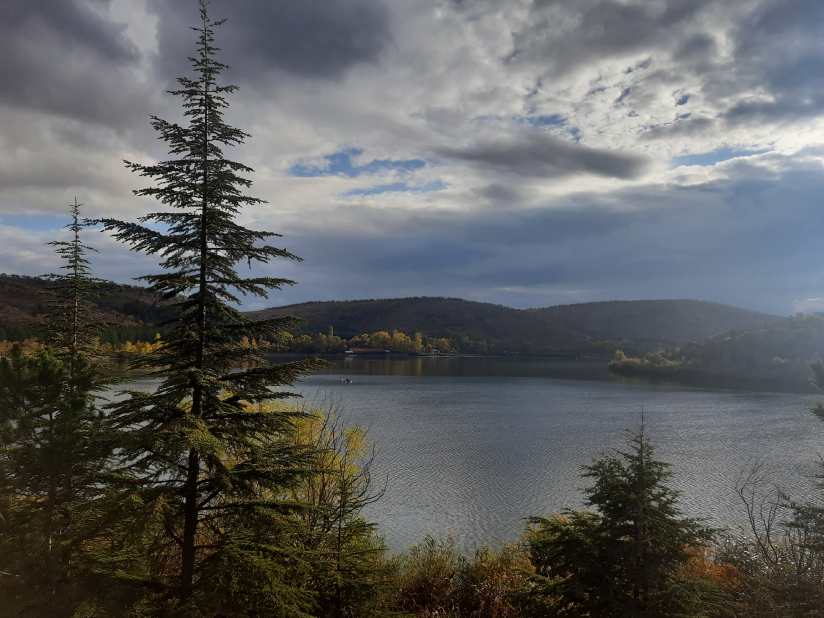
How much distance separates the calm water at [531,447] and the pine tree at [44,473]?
12.9 metres

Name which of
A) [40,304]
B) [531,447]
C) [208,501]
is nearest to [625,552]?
[208,501]

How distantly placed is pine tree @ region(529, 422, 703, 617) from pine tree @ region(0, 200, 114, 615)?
776 cm

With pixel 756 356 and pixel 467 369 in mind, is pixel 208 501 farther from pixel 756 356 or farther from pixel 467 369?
pixel 756 356

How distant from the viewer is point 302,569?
7.65m

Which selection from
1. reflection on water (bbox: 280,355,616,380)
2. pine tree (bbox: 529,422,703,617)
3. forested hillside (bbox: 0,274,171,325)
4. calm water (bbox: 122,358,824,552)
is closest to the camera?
pine tree (bbox: 529,422,703,617)

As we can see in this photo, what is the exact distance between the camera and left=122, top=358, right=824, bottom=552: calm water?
2378 centimetres

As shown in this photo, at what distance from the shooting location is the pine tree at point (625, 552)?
8125 mm

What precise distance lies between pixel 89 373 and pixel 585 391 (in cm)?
7674

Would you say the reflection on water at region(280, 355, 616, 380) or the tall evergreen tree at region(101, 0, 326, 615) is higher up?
the tall evergreen tree at region(101, 0, 326, 615)

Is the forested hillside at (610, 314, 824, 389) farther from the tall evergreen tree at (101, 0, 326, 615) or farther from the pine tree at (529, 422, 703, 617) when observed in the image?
the tall evergreen tree at (101, 0, 326, 615)

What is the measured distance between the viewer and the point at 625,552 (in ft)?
27.1

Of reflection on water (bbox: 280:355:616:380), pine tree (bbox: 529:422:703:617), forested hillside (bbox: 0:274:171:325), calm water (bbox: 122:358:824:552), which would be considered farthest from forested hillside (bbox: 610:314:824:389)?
forested hillside (bbox: 0:274:171:325)

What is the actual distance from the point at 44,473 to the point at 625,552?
951 cm

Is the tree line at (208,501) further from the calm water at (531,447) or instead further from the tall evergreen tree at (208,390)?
the calm water at (531,447)
